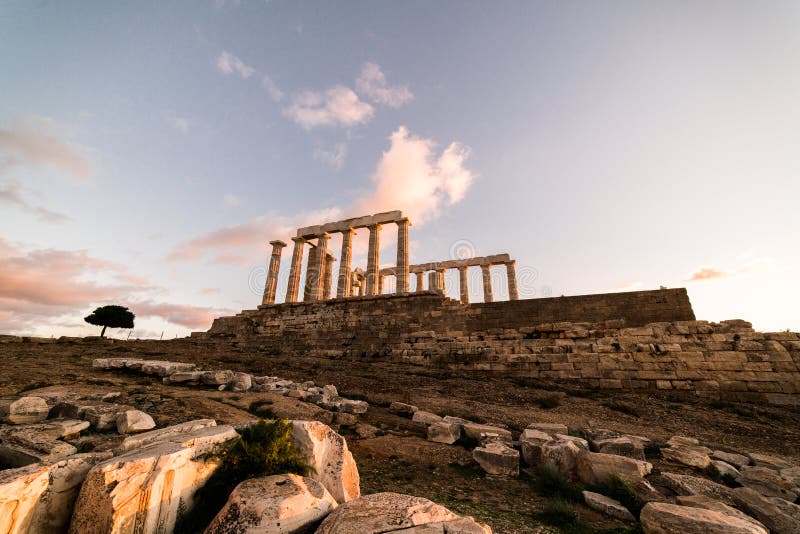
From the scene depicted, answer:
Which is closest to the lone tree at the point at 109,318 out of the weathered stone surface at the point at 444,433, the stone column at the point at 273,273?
the stone column at the point at 273,273

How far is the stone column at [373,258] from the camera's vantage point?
21.9m

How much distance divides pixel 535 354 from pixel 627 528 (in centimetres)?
959

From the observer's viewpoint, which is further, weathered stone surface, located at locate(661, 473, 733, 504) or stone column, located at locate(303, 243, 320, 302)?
stone column, located at locate(303, 243, 320, 302)

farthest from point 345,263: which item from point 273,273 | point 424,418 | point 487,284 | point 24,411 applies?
point 24,411

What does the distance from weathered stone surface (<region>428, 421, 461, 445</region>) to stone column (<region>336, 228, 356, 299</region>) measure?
54.0 feet

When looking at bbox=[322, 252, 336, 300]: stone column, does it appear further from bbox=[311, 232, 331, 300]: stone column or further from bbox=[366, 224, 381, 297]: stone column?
bbox=[366, 224, 381, 297]: stone column

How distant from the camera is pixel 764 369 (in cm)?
1016

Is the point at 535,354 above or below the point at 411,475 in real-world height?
above

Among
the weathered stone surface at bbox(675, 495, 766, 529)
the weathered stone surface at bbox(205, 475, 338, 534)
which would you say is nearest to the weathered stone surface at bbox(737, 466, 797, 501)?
the weathered stone surface at bbox(675, 495, 766, 529)

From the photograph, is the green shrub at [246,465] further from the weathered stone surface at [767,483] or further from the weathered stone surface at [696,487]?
the weathered stone surface at [767,483]

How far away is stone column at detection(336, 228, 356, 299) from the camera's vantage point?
22344 mm

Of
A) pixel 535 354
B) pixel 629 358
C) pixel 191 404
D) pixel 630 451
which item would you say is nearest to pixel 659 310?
pixel 629 358

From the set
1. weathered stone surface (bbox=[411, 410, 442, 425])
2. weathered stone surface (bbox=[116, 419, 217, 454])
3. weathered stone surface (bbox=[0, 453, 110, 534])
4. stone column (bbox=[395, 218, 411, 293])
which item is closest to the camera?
weathered stone surface (bbox=[0, 453, 110, 534])

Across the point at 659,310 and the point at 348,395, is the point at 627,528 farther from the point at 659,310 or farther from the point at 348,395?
the point at 659,310
